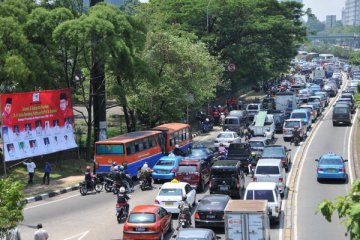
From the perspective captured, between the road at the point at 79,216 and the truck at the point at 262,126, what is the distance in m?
17.9

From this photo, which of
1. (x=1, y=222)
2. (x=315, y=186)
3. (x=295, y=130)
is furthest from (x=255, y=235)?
(x=295, y=130)

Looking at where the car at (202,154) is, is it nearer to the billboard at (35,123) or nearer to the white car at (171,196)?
the billboard at (35,123)

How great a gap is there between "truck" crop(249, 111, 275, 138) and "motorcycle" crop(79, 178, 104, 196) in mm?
19314

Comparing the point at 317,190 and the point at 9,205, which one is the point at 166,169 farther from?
the point at 9,205

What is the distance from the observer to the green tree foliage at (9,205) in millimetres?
14039

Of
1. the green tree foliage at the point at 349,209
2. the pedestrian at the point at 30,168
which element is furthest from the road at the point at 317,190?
the pedestrian at the point at 30,168

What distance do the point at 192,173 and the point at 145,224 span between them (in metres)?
9.62

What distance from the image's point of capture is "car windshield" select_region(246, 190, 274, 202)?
23.2 metres

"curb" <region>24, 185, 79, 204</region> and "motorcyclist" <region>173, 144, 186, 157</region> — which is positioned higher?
"motorcyclist" <region>173, 144, 186, 157</region>

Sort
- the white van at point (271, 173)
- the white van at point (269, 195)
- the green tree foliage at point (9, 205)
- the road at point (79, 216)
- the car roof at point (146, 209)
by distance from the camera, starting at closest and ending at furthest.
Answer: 1. the green tree foliage at point (9, 205)
2. the car roof at point (146, 209)
3. the road at point (79, 216)
4. the white van at point (269, 195)
5. the white van at point (271, 173)

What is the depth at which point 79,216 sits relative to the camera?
25531 millimetres

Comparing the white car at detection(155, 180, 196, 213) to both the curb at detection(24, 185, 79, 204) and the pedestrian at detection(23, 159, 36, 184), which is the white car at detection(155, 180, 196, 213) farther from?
the pedestrian at detection(23, 159, 36, 184)

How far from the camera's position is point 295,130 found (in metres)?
46.2

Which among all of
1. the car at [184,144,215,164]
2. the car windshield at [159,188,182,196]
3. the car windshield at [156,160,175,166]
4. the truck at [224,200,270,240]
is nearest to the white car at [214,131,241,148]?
the car at [184,144,215,164]
